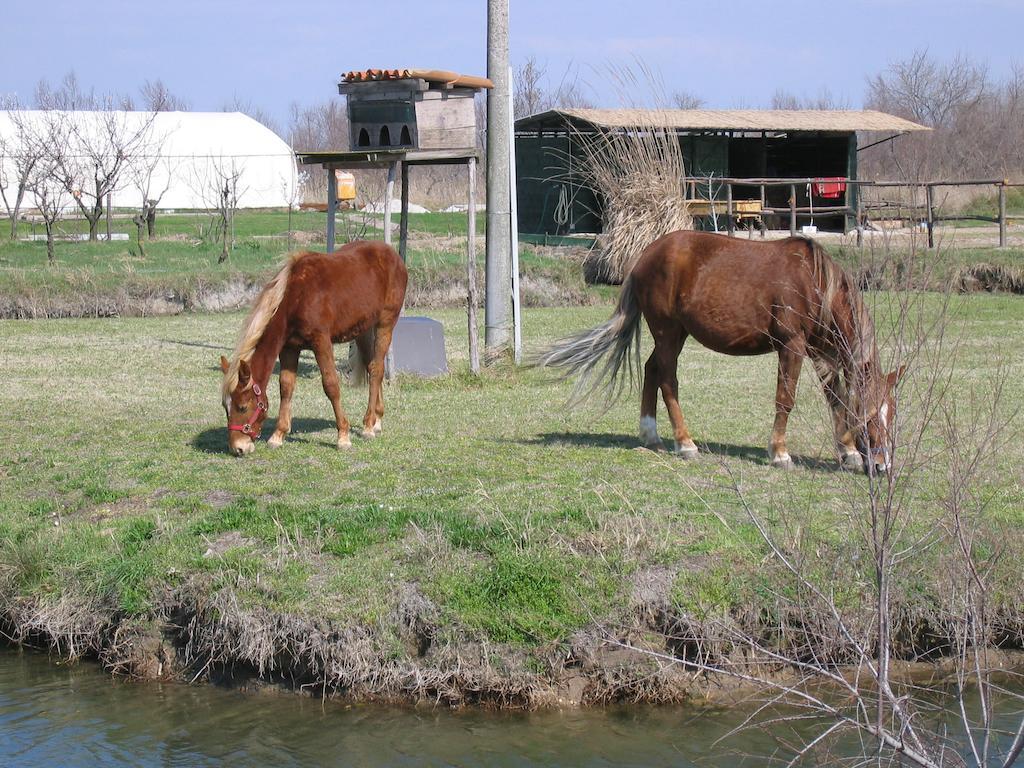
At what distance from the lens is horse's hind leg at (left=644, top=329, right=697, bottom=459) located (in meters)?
9.29

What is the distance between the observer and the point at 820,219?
34719 mm

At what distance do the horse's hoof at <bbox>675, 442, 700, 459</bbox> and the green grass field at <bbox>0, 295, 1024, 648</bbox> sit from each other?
4.7 inches

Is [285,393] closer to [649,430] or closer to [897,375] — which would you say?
[649,430]

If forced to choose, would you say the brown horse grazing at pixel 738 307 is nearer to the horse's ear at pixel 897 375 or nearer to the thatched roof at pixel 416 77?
the horse's ear at pixel 897 375

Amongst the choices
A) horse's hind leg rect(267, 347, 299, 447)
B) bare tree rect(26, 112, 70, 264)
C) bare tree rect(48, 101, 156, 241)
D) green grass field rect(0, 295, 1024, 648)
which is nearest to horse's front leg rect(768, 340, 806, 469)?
green grass field rect(0, 295, 1024, 648)

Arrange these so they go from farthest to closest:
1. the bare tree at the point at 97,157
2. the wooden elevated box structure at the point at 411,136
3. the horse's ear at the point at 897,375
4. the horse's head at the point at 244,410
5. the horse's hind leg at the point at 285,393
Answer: the bare tree at the point at 97,157
the wooden elevated box structure at the point at 411,136
the horse's hind leg at the point at 285,393
the horse's head at the point at 244,410
the horse's ear at the point at 897,375

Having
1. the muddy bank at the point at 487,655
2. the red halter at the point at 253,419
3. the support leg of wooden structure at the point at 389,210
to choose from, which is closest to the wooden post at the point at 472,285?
the support leg of wooden structure at the point at 389,210

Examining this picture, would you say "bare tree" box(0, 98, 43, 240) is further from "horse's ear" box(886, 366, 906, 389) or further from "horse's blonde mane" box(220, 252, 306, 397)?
"horse's ear" box(886, 366, 906, 389)

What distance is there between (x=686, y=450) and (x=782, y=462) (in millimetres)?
773

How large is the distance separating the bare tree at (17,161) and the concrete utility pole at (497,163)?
20.5m

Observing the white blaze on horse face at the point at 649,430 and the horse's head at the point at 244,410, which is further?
the white blaze on horse face at the point at 649,430

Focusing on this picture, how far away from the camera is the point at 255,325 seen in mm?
9203

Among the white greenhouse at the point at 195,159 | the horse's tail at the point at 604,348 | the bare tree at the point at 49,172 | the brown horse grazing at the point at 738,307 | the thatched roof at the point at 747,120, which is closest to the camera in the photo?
the brown horse grazing at the point at 738,307

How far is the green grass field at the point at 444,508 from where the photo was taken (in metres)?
6.77
